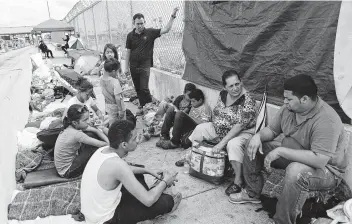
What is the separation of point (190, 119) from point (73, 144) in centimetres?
167

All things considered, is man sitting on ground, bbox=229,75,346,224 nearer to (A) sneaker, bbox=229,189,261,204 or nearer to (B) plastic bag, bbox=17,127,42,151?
(A) sneaker, bbox=229,189,261,204

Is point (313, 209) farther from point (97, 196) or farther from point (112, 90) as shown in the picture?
point (112, 90)

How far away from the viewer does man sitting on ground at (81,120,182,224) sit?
215 cm

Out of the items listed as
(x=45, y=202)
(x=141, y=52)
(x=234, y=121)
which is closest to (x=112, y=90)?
(x=141, y=52)

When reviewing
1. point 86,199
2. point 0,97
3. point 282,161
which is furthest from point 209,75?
point 0,97

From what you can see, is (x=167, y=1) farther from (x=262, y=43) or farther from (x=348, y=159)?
(x=348, y=159)

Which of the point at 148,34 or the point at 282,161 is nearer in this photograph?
the point at 282,161

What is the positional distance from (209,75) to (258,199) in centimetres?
218

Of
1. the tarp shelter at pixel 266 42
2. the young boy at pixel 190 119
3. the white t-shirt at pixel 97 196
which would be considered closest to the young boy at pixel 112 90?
the young boy at pixel 190 119

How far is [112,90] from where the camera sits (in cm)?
430

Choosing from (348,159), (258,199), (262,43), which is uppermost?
(262,43)

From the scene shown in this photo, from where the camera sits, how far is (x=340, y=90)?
7.82ft

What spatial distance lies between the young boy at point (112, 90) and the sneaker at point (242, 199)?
224 centimetres

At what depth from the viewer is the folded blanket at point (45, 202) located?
9.14ft
